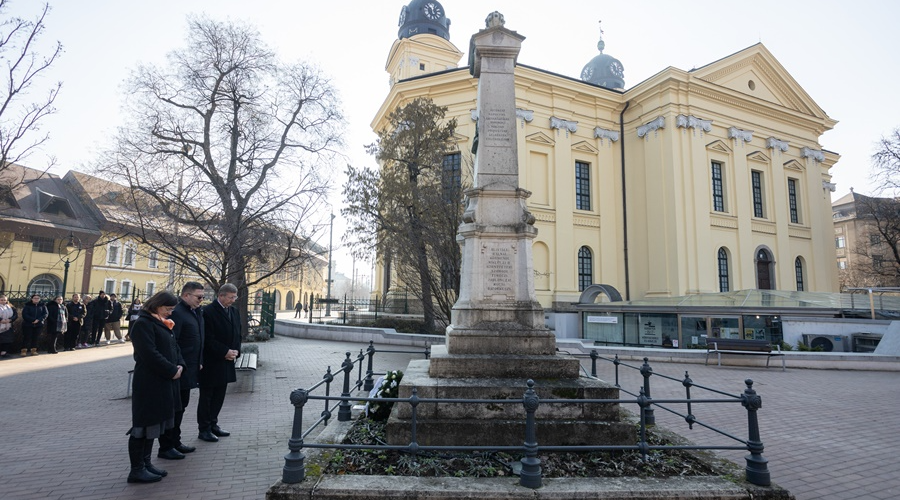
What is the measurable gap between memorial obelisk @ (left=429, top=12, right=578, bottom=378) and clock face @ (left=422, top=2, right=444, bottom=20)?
3922 centimetres

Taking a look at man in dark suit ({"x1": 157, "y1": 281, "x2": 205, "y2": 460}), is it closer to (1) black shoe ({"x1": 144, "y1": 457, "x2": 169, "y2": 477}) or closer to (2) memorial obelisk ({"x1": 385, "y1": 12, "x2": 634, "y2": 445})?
(1) black shoe ({"x1": 144, "y1": 457, "x2": 169, "y2": 477})

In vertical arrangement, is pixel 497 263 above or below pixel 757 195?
below

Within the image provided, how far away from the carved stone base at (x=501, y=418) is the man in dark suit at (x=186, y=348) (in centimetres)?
242

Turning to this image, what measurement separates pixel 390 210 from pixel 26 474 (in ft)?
55.0

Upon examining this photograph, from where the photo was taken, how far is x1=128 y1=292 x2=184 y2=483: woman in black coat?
4.48 meters

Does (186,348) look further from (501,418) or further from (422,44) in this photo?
(422,44)

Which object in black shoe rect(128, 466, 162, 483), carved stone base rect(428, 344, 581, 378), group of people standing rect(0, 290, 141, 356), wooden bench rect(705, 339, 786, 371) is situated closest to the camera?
black shoe rect(128, 466, 162, 483)

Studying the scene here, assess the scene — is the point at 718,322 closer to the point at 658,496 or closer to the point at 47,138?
the point at 658,496

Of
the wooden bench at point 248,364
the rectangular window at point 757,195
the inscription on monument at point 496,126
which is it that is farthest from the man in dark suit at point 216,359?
the rectangular window at point 757,195

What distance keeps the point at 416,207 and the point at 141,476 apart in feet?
51.5

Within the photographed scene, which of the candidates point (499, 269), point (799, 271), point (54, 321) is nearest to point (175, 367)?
point (499, 269)

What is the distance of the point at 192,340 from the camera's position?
5562mm

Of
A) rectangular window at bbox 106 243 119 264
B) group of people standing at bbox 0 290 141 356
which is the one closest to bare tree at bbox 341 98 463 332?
group of people standing at bbox 0 290 141 356

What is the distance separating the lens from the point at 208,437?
5938mm
